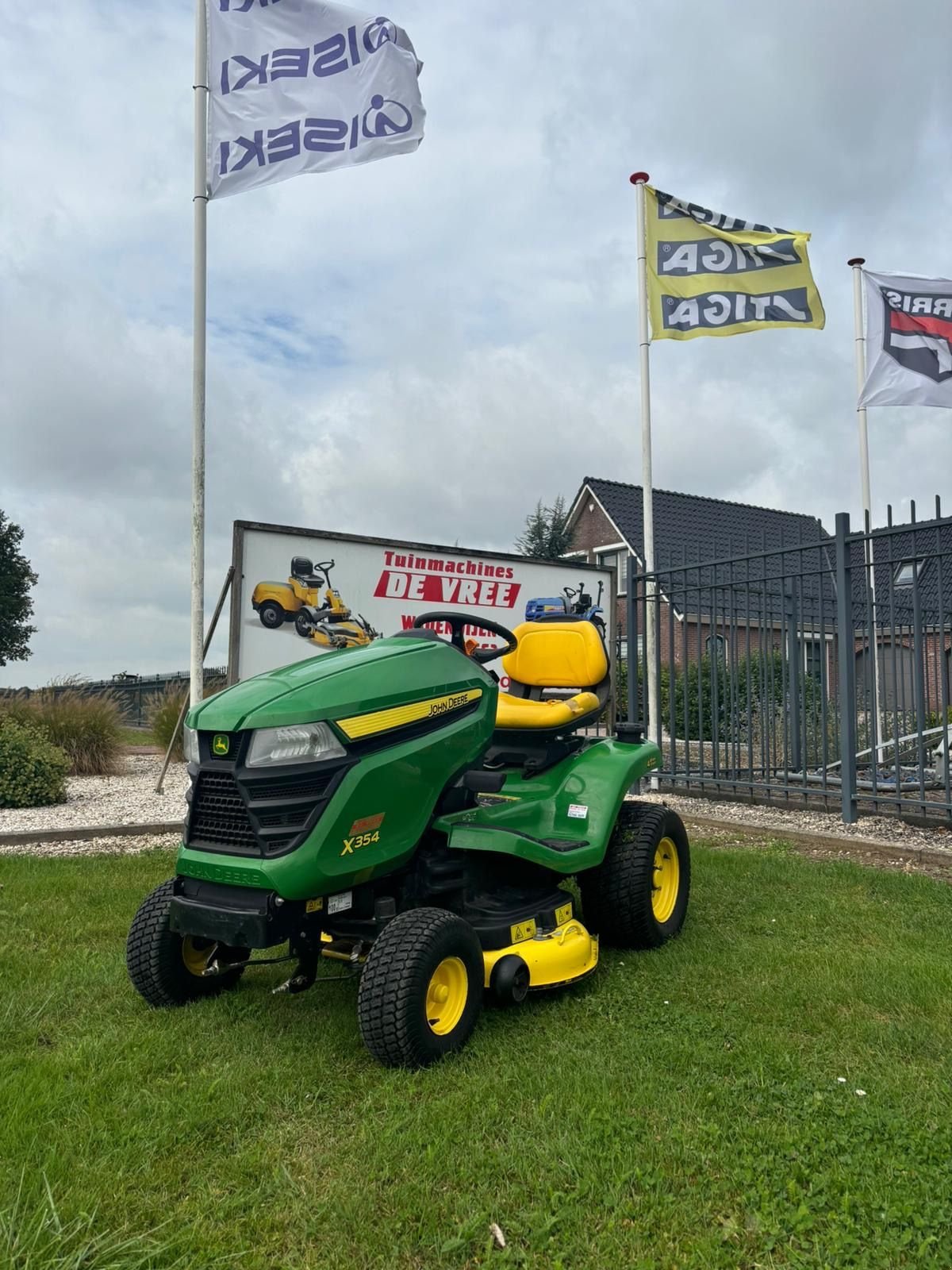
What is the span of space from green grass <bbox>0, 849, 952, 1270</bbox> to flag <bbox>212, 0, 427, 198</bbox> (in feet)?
21.0

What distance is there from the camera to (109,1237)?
1.86 meters

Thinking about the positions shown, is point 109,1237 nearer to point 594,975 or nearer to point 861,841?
point 594,975

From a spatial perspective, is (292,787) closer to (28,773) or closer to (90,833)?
(90,833)

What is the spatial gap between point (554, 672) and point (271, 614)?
4278 millimetres

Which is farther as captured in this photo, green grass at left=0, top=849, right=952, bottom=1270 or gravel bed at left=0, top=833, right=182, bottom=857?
gravel bed at left=0, top=833, right=182, bottom=857

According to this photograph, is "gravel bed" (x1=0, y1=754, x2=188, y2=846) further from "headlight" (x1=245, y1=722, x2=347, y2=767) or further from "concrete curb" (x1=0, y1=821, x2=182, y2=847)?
"headlight" (x1=245, y1=722, x2=347, y2=767)

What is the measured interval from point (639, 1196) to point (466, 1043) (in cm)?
Result: 91

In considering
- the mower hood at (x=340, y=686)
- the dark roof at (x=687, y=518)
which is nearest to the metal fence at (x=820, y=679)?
the mower hood at (x=340, y=686)

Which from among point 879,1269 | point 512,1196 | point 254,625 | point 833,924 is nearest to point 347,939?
point 512,1196

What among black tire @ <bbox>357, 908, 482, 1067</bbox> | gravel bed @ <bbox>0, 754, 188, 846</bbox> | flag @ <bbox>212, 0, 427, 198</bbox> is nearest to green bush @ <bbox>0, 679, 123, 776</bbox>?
gravel bed @ <bbox>0, 754, 188, 846</bbox>

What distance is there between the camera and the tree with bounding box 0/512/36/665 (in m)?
24.6

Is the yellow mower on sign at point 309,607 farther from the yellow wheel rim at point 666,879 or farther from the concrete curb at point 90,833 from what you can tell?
the yellow wheel rim at point 666,879

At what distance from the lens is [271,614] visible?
7918 mm

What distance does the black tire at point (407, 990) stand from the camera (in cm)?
261
